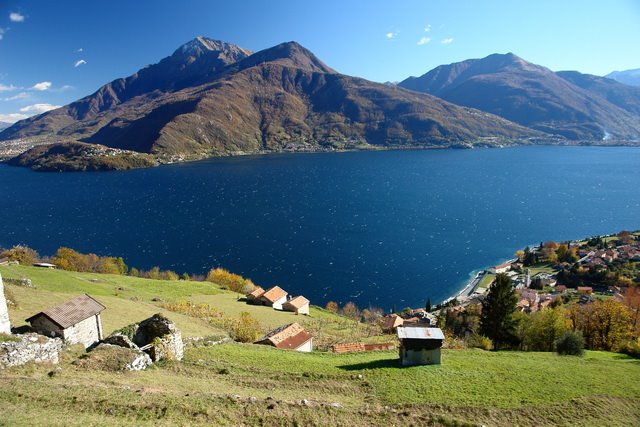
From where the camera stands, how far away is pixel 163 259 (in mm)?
127188

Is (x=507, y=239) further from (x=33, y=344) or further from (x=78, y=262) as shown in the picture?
(x=33, y=344)

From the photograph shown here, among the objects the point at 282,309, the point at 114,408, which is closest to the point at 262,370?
the point at 114,408

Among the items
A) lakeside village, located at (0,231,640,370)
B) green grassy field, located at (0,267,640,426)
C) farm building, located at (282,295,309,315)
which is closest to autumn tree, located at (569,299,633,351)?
lakeside village, located at (0,231,640,370)

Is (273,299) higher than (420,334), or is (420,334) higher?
(420,334)

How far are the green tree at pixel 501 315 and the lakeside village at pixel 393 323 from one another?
0.37ft

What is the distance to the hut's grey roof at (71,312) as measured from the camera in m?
28.7

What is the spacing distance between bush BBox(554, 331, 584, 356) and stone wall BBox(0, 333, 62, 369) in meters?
39.5

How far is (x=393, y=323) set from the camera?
75125 mm

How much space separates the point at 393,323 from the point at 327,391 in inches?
Answer: 2080

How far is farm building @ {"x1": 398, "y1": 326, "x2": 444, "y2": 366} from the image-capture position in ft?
96.5

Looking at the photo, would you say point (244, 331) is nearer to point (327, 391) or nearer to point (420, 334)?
point (420, 334)

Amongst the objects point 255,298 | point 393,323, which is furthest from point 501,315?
point 255,298

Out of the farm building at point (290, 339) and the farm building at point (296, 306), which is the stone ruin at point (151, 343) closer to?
the farm building at point (290, 339)

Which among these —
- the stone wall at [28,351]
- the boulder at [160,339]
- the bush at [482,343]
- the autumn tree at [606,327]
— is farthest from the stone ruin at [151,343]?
the autumn tree at [606,327]
